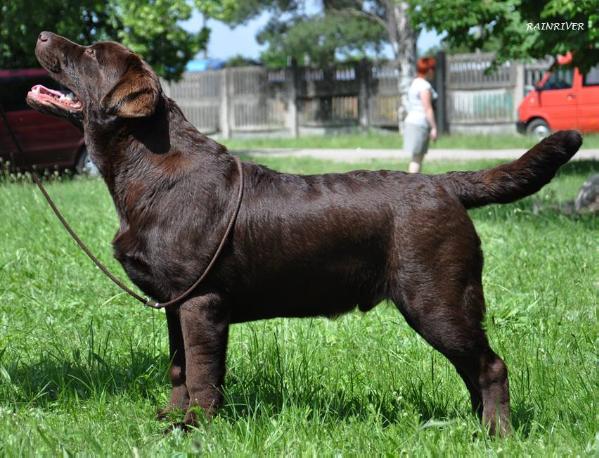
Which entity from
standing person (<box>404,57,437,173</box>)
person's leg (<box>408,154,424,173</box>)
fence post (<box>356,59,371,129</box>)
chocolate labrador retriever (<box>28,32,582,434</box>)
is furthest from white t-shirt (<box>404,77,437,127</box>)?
fence post (<box>356,59,371,129</box>)

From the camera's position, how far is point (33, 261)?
7715mm

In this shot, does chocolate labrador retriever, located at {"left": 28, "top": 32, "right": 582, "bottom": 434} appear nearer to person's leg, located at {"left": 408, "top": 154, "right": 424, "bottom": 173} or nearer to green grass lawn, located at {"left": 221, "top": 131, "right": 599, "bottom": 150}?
person's leg, located at {"left": 408, "top": 154, "right": 424, "bottom": 173}

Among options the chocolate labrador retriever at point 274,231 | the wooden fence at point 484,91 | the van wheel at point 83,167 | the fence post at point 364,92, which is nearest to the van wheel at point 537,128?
the wooden fence at point 484,91

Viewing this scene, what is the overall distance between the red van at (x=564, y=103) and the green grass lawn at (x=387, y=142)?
54 cm

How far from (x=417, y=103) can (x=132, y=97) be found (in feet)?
33.1

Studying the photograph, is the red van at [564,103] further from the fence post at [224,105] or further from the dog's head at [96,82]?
the dog's head at [96,82]

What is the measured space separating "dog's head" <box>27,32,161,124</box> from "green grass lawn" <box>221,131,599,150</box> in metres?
17.8

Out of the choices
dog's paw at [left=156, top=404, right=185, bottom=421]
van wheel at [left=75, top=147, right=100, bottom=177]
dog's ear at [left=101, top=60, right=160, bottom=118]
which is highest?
dog's ear at [left=101, top=60, right=160, bottom=118]

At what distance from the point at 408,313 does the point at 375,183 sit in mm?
603

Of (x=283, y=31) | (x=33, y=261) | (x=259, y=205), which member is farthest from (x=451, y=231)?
(x=283, y=31)

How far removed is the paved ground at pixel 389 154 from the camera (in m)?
20.1

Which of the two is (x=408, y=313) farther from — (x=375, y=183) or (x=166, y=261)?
(x=166, y=261)

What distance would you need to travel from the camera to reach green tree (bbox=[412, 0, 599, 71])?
41.7ft

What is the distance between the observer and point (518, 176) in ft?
13.6
